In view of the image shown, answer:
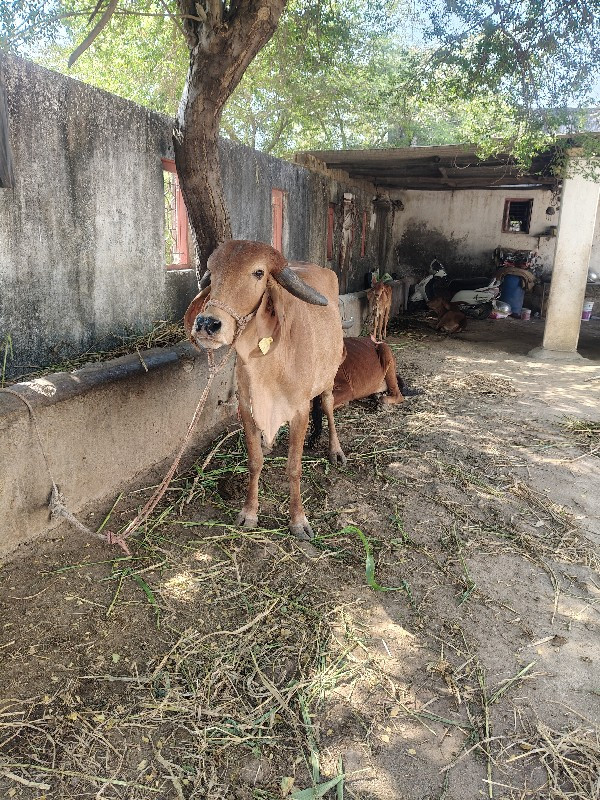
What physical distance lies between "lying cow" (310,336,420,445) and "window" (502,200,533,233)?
1110cm

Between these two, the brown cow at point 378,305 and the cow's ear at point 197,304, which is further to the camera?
the brown cow at point 378,305

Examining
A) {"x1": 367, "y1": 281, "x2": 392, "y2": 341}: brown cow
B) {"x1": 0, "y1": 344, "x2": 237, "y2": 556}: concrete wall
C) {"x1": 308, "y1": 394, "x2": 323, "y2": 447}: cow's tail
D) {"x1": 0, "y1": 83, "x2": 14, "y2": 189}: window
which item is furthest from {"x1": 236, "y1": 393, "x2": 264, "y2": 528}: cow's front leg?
{"x1": 367, "y1": 281, "x2": 392, "y2": 341}: brown cow

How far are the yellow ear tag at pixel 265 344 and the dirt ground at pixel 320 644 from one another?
1.24 m

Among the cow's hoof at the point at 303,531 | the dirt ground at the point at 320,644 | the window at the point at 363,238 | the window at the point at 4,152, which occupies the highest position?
the window at the point at 4,152

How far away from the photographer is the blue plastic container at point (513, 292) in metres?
14.8

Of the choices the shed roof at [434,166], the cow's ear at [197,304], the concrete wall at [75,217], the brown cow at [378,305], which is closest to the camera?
the cow's ear at [197,304]

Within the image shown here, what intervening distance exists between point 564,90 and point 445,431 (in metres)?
4.40

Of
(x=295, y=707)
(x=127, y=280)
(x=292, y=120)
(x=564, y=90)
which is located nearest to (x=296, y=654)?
(x=295, y=707)

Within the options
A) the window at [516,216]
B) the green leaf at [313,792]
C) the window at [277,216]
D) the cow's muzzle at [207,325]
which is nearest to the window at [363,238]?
the window at [516,216]

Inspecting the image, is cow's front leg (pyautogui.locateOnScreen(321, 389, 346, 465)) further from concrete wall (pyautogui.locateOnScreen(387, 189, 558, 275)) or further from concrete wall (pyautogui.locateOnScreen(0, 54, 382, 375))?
concrete wall (pyautogui.locateOnScreen(387, 189, 558, 275))

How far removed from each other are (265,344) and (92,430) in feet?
4.61

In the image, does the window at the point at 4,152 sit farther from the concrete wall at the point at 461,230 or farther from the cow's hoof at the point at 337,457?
the concrete wall at the point at 461,230

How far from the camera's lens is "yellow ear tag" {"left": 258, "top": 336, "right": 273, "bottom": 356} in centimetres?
A: 323

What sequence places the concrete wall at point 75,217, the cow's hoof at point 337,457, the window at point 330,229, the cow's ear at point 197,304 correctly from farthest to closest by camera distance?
the window at point 330,229 → the cow's hoof at point 337,457 → the concrete wall at point 75,217 → the cow's ear at point 197,304
